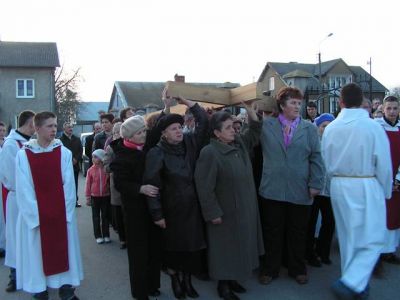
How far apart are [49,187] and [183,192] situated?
1377 mm

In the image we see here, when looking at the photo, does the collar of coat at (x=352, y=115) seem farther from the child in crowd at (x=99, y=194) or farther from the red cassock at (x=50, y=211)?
the child in crowd at (x=99, y=194)

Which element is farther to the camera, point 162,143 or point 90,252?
point 90,252

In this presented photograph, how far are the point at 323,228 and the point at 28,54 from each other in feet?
125

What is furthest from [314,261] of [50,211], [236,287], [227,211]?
[50,211]

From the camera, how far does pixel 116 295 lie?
4863mm

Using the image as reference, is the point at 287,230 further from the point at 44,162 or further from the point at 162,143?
the point at 44,162

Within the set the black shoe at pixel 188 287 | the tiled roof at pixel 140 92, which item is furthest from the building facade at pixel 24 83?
the black shoe at pixel 188 287

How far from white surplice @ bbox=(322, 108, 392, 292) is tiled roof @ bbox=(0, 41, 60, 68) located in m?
36.9

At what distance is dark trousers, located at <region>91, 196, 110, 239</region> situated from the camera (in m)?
7.11

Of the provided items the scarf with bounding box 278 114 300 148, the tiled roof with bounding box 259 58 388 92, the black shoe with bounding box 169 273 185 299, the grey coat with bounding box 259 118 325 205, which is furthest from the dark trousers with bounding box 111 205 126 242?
the tiled roof with bounding box 259 58 388 92

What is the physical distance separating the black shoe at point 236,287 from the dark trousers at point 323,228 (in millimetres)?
1291

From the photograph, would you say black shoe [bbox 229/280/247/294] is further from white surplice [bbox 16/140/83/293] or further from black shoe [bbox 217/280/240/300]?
white surplice [bbox 16/140/83/293]

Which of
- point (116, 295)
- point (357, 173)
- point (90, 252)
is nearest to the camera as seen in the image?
point (357, 173)

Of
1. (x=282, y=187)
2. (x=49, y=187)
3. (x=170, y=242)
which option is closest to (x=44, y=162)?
(x=49, y=187)
